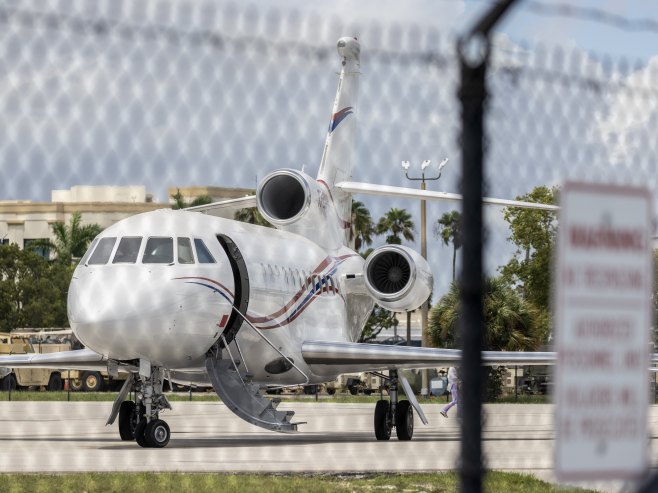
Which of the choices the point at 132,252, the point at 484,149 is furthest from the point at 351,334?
the point at 484,149

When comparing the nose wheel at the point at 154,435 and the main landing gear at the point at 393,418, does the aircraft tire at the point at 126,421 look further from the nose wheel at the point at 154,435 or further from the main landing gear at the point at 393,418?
the main landing gear at the point at 393,418

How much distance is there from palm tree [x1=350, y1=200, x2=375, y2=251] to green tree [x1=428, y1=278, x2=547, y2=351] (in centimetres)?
1280

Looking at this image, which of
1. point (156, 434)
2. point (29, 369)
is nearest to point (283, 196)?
point (156, 434)

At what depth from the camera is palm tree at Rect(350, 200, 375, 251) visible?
5888 cm

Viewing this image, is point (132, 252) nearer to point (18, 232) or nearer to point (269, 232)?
point (269, 232)

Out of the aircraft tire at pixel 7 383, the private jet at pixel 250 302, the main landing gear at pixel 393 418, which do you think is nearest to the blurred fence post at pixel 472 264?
the private jet at pixel 250 302

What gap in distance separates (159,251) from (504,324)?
29.6m

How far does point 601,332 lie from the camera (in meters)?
4.23

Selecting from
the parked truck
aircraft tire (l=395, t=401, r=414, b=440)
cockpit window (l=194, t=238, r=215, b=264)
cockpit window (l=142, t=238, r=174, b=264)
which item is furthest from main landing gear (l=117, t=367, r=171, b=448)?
the parked truck

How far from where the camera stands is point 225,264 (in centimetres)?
1708

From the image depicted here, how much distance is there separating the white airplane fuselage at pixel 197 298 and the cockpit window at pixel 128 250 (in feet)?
0.16

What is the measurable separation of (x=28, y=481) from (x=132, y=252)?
5563 mm

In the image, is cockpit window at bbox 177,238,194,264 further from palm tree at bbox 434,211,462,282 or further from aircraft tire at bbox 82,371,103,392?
aircraft tire at bbox 82,371,103,392

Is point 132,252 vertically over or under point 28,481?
over
